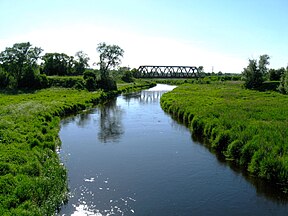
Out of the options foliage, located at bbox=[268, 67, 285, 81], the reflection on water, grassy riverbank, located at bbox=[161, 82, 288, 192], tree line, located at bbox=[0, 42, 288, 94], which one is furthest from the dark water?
foliage, located at bbox=[268, 67, 285, 81]

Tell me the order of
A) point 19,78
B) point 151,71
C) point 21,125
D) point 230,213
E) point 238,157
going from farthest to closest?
point 151,71
point 19,78
point 21,125
point 238,157
point 230,213

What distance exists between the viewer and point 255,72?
2788 inches

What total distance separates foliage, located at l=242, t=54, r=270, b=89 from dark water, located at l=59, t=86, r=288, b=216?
49548mm

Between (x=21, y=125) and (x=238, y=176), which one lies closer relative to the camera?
(x=238, y=176)

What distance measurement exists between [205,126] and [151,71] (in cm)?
12605

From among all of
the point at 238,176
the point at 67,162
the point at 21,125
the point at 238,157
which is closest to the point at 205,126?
the point at 238,157

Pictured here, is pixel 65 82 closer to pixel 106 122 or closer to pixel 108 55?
pixel 108 55

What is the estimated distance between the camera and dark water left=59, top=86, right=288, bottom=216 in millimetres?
13031

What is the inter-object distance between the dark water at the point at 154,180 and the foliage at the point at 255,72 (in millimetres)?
49548

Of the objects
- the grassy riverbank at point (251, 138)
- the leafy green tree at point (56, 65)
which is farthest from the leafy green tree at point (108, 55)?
the grassy riverbank at point (251, 138)

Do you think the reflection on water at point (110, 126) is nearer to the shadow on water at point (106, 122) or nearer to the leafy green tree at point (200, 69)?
the shadow on water at point (106, 122)

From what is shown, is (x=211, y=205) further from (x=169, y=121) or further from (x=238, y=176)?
(x=169, y=121)

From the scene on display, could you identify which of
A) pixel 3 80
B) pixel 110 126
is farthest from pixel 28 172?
pixel 3 80

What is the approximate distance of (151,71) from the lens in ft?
492
